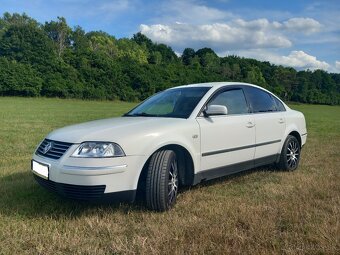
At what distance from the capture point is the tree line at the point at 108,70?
59.8m

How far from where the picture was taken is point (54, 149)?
4.15 metres

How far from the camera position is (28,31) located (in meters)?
69.2

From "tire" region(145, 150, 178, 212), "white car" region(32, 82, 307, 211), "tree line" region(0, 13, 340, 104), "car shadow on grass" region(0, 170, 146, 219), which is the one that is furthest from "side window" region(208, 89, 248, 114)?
"tree line" region(0, 13, 340, 104)

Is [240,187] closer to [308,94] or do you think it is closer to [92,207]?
[92,207]

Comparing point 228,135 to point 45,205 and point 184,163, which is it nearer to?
point 184,163

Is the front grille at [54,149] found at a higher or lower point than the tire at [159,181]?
higher

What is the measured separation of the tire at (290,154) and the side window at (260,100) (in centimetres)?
66

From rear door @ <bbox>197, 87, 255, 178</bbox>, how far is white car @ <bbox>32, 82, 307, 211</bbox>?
0.01 meters

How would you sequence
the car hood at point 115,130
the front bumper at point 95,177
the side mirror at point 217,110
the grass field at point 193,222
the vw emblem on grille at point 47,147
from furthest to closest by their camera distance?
the side mirror at point 217,110
the vw emblem on grille at point 47,147
the car hood at point 115,130
the front bumper at point 95,177
the grass field at point 193,222

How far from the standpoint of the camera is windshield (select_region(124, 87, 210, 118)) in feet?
16.3

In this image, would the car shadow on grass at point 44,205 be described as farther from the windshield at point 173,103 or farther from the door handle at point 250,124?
the door handle at point 250,124

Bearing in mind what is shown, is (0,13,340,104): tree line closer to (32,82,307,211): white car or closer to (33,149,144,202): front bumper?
(32,82,307,211): white car

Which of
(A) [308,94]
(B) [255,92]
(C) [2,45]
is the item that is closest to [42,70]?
(C) [2,45]

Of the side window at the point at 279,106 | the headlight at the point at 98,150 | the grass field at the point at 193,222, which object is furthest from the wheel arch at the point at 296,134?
the headlight at the point at 98,150
